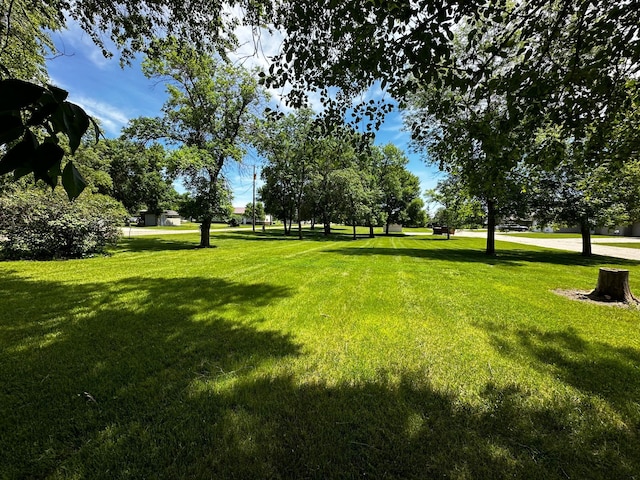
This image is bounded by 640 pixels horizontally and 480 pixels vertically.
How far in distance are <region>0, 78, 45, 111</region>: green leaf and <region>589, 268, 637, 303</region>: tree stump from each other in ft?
31.3

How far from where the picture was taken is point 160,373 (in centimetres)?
313

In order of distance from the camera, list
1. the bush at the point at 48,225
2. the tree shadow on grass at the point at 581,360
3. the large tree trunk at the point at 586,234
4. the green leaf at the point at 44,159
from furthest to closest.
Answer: the large tree trunk at the point at 586,234
the bush at the point at 48,225
the tree shadow on grass at the point at 581,360
the green leaf at the point at 44,159

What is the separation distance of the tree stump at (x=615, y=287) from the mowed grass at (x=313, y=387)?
78 centimetres

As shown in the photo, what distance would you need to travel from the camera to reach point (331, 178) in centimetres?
2631

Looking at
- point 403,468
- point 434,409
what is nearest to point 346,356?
point 434,409

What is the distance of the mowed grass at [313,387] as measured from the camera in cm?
208

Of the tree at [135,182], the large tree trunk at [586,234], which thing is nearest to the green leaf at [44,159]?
the tree at [135,182]

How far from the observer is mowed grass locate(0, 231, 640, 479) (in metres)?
2.08

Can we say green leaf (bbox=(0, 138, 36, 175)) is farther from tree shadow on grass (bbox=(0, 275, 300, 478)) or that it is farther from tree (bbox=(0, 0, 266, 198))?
tree shadow on grass (bbox=(0, 275, 300, 478))

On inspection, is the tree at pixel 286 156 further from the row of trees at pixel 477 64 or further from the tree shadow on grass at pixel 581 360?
the tree shadow on grass at pixel 581 360

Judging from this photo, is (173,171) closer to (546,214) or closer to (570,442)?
(570,442)

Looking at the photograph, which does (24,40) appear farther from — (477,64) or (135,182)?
(135,182)

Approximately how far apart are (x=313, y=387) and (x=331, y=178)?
24.5 meters

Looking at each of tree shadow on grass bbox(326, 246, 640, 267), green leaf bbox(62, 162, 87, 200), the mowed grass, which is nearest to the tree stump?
the mowed grass
